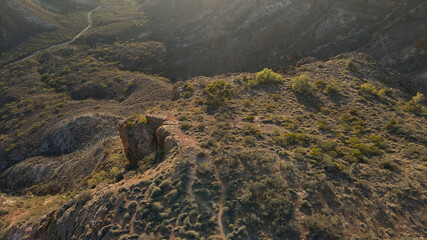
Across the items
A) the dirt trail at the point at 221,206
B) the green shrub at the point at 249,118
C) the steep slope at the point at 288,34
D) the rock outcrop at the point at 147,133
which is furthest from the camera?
the steep slope at the point at 288,34

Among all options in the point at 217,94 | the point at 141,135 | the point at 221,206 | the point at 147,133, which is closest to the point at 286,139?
the point at 221,206

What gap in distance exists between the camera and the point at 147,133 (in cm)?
2200

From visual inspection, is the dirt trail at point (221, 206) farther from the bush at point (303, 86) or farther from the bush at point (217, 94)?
the bush at point (303, 86)

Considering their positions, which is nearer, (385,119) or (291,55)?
(385,119)

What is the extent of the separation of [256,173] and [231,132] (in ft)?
18.1

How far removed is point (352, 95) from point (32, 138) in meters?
53.3

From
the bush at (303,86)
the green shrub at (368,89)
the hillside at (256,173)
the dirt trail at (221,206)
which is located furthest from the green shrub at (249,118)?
the green shrub at (368,89)

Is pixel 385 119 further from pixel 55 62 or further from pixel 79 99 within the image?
pixel 55 62

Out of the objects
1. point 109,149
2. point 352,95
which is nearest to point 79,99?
point 109,149

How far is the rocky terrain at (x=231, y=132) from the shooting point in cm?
1367

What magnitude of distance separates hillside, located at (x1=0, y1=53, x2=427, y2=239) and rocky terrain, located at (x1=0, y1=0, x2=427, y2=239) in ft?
0.37

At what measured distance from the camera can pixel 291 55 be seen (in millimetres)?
51344

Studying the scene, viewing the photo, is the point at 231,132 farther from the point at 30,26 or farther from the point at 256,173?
the point at 30,26

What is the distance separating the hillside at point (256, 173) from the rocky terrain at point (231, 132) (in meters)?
0.11
